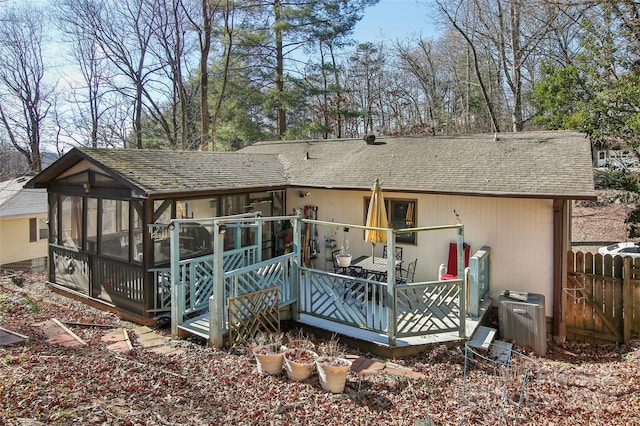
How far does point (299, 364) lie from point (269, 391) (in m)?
0.52

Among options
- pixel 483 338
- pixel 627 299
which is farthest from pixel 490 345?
pixel 627 299

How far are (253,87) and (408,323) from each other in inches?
640

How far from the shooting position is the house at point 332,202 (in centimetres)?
788

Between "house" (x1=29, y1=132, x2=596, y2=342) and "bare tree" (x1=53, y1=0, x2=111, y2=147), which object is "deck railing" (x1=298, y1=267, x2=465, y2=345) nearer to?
"house" (x1=29, y1=132, x2=596, y2=342)

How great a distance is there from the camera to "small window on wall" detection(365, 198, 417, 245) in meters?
9.36

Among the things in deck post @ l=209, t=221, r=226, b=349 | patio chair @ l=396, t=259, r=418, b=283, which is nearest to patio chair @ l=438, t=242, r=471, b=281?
patio chair @ l=396, t=259, r=418, b=283

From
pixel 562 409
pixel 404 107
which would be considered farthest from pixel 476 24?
pixel 562 409

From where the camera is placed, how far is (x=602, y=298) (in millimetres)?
7719

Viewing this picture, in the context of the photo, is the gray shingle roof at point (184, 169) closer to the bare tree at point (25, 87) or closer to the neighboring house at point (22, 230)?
the neighboring house at point (22, 230)

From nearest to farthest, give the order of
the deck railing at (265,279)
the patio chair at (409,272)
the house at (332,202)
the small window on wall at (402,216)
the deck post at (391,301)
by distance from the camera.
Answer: the deck post at (391,301)
the deck railing at (265,279)
the house at (332,202)
the patio chair at (409,272)
the small window on wall at (402,216)

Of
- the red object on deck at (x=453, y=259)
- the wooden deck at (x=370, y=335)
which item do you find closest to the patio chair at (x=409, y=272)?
the red object on deck at (x=453, y=259)

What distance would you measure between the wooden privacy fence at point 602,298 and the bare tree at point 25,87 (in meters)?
29.3

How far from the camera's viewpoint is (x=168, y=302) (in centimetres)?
826

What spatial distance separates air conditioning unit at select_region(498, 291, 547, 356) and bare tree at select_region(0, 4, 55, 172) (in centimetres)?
2850
